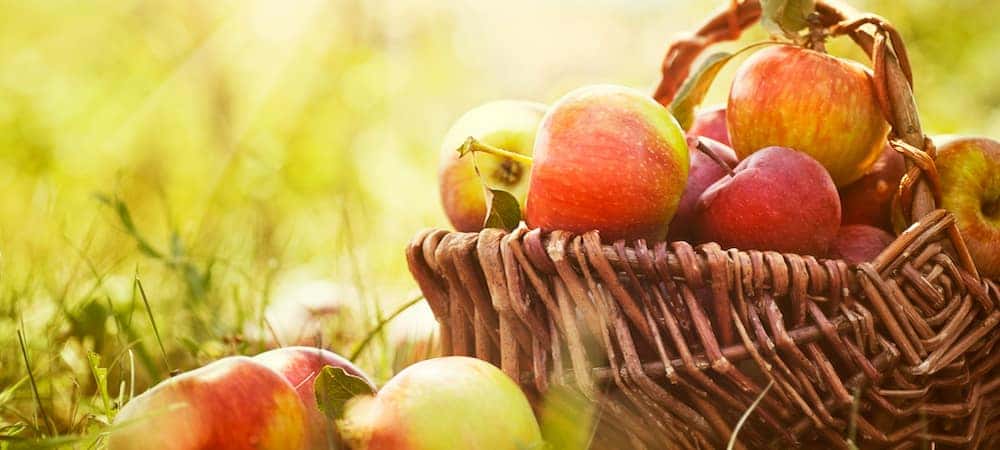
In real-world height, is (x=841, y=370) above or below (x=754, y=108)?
below

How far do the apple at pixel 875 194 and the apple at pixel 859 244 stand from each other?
5.9 inches

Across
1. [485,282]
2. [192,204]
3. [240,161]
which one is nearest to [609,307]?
[485,282]

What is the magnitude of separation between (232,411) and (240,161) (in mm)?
2581

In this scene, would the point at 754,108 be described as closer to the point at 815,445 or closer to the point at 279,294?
the point at 815,445

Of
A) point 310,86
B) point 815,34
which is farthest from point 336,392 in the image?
point 310,86

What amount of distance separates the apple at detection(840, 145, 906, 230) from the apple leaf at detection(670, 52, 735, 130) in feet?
0.94

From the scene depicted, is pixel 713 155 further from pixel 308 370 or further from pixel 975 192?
pixel 308 370

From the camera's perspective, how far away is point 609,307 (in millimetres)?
1080

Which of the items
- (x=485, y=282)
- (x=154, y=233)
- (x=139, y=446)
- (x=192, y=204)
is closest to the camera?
(x=139, y=446)

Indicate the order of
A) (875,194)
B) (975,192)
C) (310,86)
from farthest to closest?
(310,86) → (875,194) → (975,192)

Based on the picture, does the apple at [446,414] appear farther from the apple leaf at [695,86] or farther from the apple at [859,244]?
the apple leaf at [695,86]

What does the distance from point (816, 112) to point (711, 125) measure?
28 cm

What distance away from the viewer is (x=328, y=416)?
42.1 inches

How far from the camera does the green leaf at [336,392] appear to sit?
1052mm
